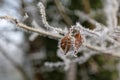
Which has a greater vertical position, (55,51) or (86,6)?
(86,6)

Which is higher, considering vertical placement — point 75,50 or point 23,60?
point 23,60

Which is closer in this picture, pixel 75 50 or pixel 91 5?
pixel 75 50

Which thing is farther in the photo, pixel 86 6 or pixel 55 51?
pixel 55 51

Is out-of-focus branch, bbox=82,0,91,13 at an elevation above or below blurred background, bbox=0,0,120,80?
above

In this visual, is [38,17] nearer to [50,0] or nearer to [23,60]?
[50,0]

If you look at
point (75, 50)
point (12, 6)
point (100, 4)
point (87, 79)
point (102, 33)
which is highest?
point (100, 4)

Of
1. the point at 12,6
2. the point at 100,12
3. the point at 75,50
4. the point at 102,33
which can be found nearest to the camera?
the point at 75,50

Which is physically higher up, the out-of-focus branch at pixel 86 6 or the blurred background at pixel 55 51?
the out-of-focus branch at pixel 86 6

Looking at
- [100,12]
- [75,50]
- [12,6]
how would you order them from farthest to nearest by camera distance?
1. [100,12]
2. [12,6]
3. [75,50]

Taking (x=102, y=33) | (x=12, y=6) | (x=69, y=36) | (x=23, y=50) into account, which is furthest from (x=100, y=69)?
(x=69, y=36)
